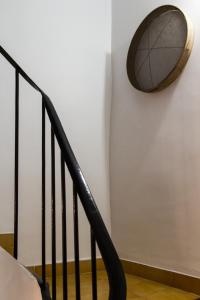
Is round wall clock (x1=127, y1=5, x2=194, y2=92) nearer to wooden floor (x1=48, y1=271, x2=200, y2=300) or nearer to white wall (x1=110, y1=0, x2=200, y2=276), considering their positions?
white wall (x1=110, y1=0, x2=200, y2=276)

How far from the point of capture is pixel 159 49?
111 inches

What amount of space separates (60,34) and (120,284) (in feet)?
8.83

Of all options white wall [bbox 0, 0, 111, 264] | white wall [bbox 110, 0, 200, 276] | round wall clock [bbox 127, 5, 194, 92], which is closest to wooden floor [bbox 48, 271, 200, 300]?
white wall [bbox 110, 0, 200, 276]

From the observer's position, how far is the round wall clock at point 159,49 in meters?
Answer: 2.59

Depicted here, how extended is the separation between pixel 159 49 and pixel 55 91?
0.93 meters

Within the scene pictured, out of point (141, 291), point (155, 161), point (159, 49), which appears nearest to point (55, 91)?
point (159, 49)

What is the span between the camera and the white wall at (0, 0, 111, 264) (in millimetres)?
2842

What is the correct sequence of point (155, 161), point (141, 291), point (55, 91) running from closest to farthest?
point (141, 291) < point (155, 161) < point (55, 91)

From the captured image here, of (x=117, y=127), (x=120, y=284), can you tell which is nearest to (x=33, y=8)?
(x=117, y=127)

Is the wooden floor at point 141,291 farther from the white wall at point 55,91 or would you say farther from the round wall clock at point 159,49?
the round wall clock at point 159,49

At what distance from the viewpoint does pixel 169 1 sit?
279cm

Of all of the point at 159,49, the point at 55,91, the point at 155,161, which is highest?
the point at 159,49

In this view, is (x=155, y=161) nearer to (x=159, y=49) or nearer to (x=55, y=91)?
(x=159, y=49)

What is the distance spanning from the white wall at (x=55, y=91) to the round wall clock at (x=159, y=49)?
0.44 meters
